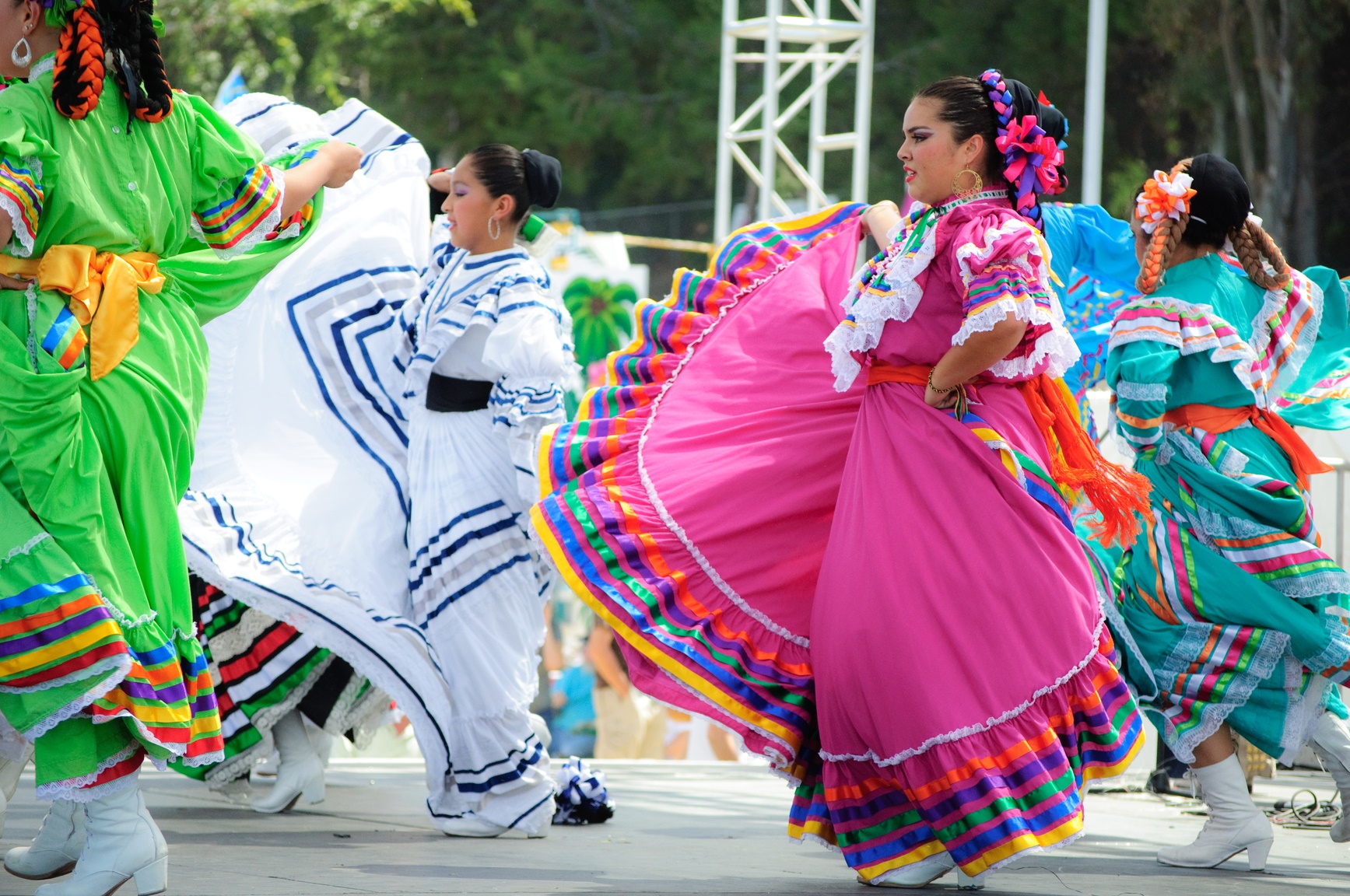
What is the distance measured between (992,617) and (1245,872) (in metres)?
1.22

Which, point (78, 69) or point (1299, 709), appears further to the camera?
point (1299, 709)

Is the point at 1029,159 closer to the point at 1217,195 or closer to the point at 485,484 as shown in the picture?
the point at 1217,195

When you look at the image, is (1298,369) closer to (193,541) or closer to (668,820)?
(668,820)

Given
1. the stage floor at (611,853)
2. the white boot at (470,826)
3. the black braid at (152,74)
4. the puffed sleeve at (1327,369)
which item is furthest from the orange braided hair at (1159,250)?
the black braid at (152,74)

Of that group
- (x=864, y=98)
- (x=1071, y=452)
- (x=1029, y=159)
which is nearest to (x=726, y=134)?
(x=864, y=98)

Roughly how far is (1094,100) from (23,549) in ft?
25.8

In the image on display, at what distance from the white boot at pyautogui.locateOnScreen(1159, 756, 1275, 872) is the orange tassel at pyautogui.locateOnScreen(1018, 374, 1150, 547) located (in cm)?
85

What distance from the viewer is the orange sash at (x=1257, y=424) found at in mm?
4285

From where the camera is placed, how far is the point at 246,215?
3.39 meters

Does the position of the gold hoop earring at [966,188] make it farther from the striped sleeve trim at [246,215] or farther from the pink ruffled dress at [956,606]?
the striped sleeve trim at [246,215]

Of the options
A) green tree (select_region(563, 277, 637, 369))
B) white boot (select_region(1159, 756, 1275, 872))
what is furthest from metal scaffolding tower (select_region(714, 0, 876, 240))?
white boot (select_region(1159, 756, 1275, 872))

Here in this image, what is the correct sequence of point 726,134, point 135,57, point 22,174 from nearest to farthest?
1. point 22,174
2. point 135,57
3. point 726,134

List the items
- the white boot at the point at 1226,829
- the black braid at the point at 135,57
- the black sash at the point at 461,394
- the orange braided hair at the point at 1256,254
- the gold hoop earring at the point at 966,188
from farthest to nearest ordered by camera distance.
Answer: the black sash at the point at 461,394 → the orange braided hair at the point at 1256,254 → the white boot at the point at 1226,829 → the gold hoop earring at the point at 966,188 → the black braid at the point at 135,57

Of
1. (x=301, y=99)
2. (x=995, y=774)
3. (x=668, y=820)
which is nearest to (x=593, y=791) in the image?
(x=668, y=820)
